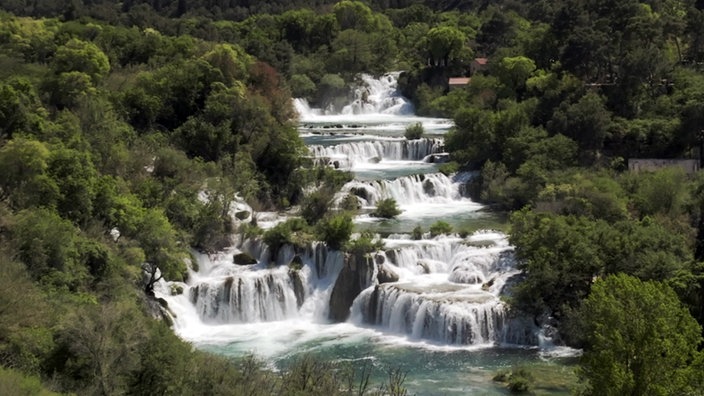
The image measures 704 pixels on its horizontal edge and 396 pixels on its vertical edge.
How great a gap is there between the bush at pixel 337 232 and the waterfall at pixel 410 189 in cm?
840

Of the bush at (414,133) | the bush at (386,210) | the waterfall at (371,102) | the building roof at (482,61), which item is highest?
the building roof at (482,61)

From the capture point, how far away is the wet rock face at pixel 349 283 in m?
32.0

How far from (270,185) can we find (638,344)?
26.2m

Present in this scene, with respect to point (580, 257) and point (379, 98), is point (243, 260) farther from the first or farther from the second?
point (379, 98)

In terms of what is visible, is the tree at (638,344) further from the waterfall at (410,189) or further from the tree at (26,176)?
the waterfall at (410,189)

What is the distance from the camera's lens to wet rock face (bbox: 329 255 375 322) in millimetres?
32031

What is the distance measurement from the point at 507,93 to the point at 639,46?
334 inches

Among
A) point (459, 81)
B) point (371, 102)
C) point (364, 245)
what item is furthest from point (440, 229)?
point (371, 102)

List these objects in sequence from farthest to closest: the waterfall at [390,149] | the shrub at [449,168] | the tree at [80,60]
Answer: the waterfall at [390,149], the shrub at [449,168], the tree at [80,60]

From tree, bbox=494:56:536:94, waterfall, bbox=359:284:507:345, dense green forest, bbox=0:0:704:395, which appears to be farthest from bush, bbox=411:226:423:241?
tree, bbox=494:56:536:94

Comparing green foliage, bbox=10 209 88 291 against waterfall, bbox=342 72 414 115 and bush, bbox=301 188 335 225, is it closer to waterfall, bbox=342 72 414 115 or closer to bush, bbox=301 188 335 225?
bush, bbox=301 188 335 225

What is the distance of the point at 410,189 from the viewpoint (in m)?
43.3

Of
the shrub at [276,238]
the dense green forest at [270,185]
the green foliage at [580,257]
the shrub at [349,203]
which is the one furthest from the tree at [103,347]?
the shrub at [349,203]

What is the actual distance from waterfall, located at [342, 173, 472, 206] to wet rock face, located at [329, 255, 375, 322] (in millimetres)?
9506
